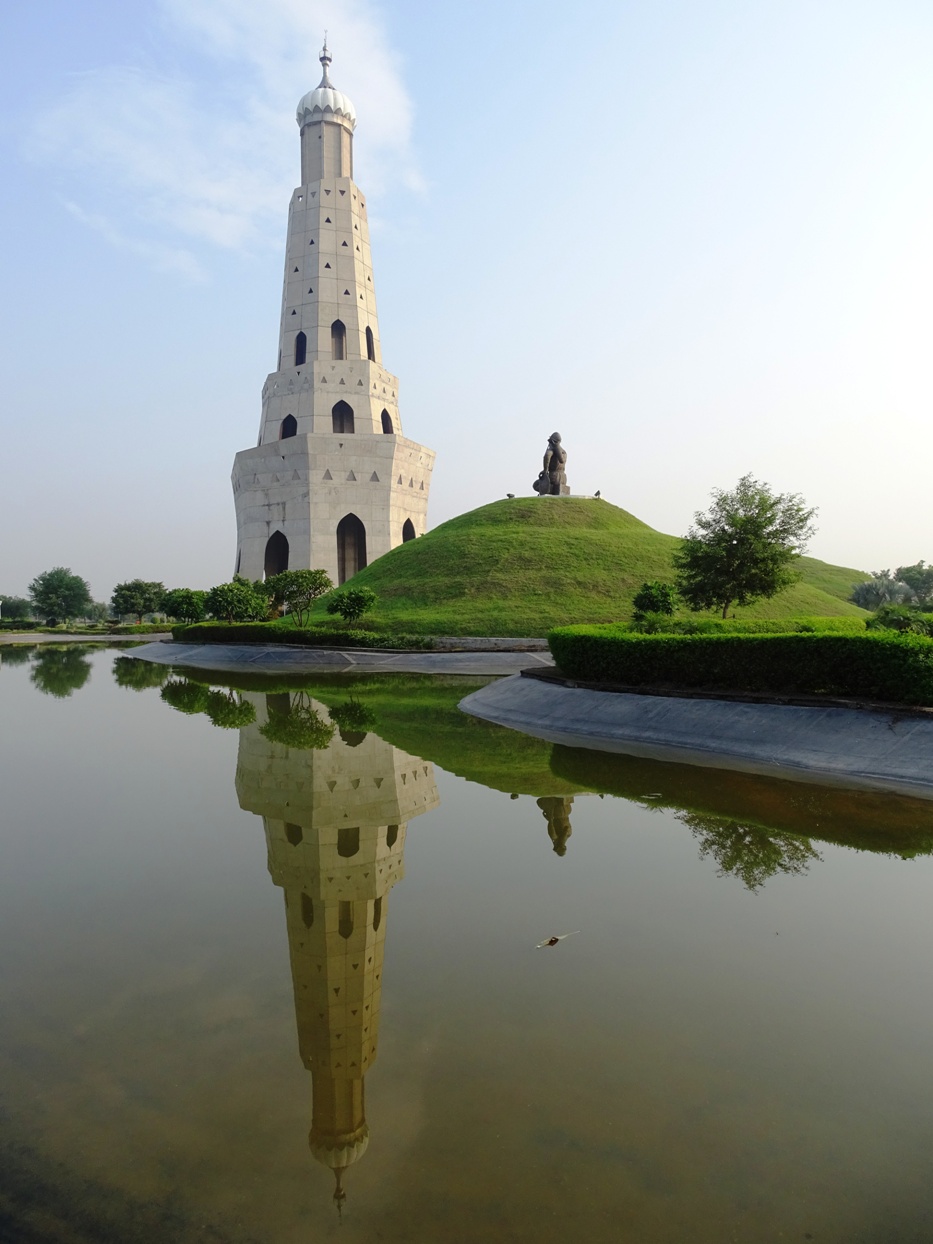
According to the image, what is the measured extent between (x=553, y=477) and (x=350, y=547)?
18497mm

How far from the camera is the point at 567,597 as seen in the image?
46.0 meters

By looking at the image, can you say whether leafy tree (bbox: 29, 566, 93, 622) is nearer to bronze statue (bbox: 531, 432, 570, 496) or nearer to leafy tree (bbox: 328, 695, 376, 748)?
bronze statue (bbox: 531, 432, 570, 496)

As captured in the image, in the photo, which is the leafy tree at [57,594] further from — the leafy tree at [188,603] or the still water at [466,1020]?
the still water at [466,1020]

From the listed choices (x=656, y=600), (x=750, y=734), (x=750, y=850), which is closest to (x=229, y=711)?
(x=750, y=734)

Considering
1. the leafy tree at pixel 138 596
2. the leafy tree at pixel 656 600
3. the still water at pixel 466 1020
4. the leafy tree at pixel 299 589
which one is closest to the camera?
the still water at pixel 466 1020

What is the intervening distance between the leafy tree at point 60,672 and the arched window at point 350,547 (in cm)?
2220

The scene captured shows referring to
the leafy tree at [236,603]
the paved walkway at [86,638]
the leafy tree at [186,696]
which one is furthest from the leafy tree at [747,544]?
the paved walkway at [86,638]

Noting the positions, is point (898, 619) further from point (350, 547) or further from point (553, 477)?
point (350, 547)

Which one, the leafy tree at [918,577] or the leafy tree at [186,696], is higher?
the leafy tree at [918,577]

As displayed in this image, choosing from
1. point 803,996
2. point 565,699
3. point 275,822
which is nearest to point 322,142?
point 565,699

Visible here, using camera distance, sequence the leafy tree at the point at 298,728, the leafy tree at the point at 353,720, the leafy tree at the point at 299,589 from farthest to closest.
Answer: the leafy tree at the point at 299,589
the leafy tree at the point at 353,720
the leafy tree at the point at 298,728

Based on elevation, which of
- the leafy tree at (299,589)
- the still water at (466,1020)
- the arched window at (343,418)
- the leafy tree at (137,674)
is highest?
the arched window at (343,418)

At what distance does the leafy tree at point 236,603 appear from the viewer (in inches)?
1892

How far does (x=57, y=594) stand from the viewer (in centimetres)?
9550
